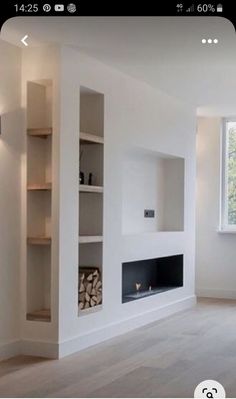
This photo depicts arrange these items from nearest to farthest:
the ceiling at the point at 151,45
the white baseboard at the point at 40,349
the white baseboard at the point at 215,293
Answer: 1. the ceiling at the point at 151,45
2. the white baseboard at the point at 40,349
3. the white baseboard at the point at 215,293

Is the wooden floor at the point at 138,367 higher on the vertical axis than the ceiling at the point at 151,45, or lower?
lower

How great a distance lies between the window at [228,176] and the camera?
22.2 ft

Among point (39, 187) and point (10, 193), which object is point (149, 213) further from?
point (10, 193)

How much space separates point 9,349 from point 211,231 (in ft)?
11.8

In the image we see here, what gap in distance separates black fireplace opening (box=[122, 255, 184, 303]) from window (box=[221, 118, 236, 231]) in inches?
44.8

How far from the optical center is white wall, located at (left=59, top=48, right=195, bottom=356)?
3850 mm

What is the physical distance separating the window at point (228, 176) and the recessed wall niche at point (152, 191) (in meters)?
1.05

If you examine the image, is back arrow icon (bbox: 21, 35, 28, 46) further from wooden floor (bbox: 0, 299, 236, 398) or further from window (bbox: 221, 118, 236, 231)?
window (bbox: 221, 118, 236, 231)

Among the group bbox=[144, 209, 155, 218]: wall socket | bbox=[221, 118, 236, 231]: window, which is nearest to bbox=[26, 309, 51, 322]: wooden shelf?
bbox=[144, 209, 155, 218]: wall socket

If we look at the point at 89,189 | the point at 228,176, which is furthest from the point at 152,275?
the point at 89,189

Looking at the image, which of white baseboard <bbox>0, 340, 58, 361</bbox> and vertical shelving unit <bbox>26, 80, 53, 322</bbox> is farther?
vertical shelving unit <bbox>26, 80, 53, 322</bbox>

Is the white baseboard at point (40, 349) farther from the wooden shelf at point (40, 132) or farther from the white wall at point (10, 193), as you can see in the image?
the wooden shelf at point (40, 132)
